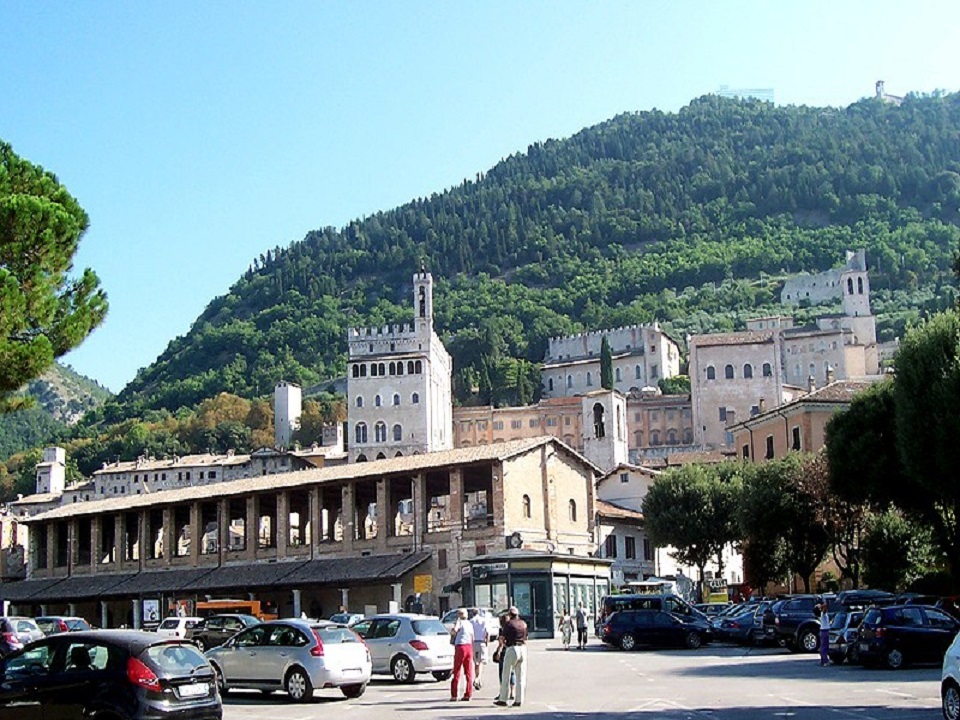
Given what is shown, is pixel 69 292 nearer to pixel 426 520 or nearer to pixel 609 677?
pixel 609 677

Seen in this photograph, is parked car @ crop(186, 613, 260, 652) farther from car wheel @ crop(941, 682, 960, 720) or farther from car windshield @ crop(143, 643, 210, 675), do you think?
car wheel @ crop(941, 682, 960, 720)

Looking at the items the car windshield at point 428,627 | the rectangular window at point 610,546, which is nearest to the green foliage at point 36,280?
the car windshield at point 428,627

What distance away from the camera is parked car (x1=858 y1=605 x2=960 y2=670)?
24391mm

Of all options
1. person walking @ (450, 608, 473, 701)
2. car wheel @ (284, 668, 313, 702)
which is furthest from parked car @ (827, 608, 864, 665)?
car wheel @ (284, 668, 313, 702)

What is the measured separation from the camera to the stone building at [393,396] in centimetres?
13250

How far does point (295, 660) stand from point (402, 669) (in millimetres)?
4782

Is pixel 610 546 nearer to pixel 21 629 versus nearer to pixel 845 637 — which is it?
pixel 845 637

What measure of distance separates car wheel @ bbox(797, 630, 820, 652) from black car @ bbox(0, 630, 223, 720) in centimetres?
2105

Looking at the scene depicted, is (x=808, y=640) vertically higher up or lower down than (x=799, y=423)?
lower down

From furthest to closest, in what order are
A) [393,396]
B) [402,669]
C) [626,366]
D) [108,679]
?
[626,366] → [393,396] → [402,669] → [108,679]

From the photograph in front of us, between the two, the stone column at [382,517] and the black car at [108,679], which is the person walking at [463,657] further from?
the stone column at [382,517]

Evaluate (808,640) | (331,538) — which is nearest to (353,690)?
(808,640)

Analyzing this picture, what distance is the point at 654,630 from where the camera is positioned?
36500 mm

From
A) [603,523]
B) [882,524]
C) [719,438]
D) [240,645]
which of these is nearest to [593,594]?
[882,524]
